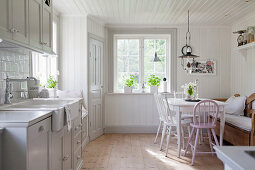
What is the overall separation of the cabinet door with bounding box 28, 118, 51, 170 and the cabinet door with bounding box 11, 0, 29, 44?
0.77 meters

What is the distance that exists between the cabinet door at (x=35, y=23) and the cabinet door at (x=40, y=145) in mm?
915

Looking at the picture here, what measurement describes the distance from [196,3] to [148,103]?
2.31 meters

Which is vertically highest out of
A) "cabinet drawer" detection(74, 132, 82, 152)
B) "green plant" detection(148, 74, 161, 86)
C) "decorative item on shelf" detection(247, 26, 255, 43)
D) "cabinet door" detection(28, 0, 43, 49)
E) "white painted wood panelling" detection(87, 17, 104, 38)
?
"white painted wood panelling" detection(87, 17, 104, 38)

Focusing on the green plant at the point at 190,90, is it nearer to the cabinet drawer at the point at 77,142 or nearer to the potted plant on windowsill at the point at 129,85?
the potted plant on windowsill at the point at 129,85

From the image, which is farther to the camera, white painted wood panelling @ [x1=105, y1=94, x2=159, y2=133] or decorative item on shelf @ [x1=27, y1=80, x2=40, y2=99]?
white painted wood panelling @ [x1=105, y1=94, x2=159, y2=133]

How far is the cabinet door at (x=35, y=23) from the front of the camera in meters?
2.15

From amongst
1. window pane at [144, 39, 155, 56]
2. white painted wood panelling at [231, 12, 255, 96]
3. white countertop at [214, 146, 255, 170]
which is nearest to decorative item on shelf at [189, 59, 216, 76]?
white painted wood panelling at [231, 12, 255, 96]

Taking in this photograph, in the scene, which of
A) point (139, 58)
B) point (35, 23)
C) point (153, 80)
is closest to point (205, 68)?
point (153, 80)

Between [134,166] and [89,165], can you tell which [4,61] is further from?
[134,166]

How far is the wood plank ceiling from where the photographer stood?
11.6ft

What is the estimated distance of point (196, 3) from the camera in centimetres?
354

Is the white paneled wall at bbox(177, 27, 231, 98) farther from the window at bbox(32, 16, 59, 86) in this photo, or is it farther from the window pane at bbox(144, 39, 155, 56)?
the window at bbox(32, 16, 59, 86)

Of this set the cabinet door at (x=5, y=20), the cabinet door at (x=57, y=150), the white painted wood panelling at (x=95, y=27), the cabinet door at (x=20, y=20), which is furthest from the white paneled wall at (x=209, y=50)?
the cabinet door at (x=5, y=20)

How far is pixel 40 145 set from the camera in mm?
1588
